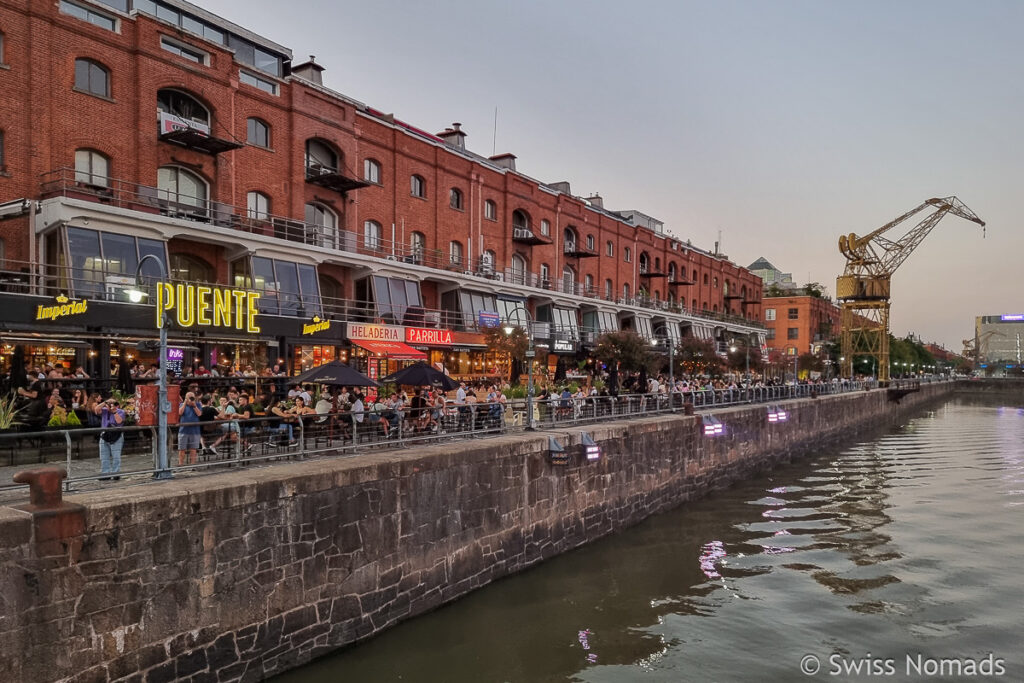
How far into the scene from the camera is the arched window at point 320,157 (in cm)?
2688

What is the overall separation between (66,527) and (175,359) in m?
14.4

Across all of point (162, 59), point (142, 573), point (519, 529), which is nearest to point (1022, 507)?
point (519, 529)

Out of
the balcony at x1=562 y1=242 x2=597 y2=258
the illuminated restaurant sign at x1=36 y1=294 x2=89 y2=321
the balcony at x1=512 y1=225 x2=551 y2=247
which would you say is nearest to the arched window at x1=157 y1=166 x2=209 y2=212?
the illuminated restaurant sign at x1=36 y1=294 x2=89 y2=321

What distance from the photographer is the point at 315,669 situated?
9.02 m

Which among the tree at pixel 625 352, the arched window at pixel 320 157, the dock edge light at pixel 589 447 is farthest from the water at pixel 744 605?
the arched window at pixel 320 157

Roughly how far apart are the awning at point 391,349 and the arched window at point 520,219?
16225 mm

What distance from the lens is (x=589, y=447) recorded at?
1545cm

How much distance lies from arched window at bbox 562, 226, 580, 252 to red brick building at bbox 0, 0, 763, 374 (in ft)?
11.3

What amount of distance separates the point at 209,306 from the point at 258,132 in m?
10.0

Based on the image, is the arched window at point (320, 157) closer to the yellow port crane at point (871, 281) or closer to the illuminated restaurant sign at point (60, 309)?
the illuminated restaurant sign at point (60, 309)

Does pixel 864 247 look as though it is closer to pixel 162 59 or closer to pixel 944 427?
pixel 944 427

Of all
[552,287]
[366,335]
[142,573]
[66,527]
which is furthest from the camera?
[552,287]

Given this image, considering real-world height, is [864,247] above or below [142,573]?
above

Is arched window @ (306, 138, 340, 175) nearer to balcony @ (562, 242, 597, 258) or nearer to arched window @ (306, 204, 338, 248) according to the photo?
arched window @ (306, 204, 338, 248)
